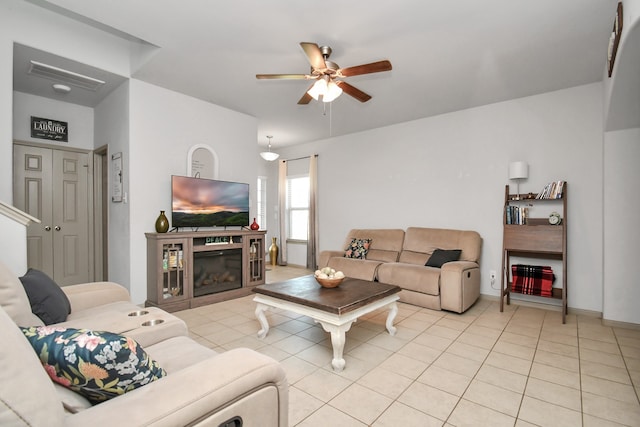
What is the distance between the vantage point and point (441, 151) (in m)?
4.66

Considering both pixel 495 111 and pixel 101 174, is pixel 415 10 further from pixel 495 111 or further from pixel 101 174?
pixel 101 174

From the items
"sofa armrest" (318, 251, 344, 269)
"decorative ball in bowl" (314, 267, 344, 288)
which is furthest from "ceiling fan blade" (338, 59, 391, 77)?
"sofa armrest" (318, 251, 344, 269)

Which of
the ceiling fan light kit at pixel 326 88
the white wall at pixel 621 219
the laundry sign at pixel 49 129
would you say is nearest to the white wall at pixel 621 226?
the white wall at pixel 621 219

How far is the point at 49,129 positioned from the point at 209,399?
470 centimetres

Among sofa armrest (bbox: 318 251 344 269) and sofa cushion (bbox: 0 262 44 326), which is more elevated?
sofa cushion (bbox: 0 262 44 326)

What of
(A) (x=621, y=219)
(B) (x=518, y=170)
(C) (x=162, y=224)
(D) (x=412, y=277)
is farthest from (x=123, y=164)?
(A) (x=621, y=219)

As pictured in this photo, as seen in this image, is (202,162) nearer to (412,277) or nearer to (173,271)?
(173,271)

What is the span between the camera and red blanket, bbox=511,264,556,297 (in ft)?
11.9

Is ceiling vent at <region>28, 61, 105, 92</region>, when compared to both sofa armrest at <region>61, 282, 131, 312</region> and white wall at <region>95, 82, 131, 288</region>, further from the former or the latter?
sofa armrest at <region>61, 282, 131, 312</region>

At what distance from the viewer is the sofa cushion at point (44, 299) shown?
1635 millimetres

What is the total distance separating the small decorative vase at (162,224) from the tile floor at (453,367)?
1.05 metres

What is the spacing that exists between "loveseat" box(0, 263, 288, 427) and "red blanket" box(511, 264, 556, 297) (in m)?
3.71

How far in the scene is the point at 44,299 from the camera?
1.69m

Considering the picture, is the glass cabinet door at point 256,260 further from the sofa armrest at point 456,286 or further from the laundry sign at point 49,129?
the laundry sign at point 49,129
